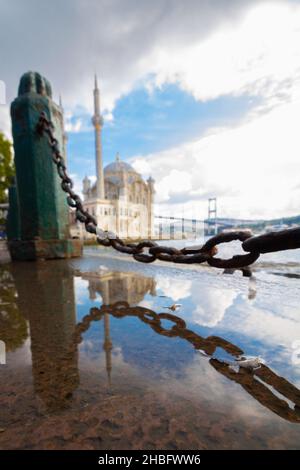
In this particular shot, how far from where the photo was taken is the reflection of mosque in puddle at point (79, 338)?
24.9 inches

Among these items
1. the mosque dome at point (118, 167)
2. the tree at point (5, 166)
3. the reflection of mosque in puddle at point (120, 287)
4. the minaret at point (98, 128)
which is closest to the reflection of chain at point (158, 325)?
the reflection of mosque in puddle at point (120, 287)

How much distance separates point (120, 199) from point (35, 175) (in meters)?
40.8

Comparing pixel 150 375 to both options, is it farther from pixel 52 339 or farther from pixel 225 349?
pixel 52 339

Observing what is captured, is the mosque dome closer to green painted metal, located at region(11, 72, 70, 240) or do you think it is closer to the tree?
the tree

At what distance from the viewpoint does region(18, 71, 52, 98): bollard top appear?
11.3 feet

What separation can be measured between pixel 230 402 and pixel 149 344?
38cm

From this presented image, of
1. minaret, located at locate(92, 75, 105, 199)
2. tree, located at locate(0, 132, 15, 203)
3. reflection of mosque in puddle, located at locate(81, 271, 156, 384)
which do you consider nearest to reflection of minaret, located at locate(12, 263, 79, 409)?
reflection of mosque in puddle, located at locate(81, 271, 156, 384)

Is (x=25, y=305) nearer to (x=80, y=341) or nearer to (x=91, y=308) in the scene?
(x=91, y=308)

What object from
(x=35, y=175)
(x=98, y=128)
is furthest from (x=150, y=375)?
(x=98, y=128)

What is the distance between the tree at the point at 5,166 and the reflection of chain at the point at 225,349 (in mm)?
15834

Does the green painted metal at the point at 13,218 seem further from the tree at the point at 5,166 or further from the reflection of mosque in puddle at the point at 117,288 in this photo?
the tree at the point at 5,166

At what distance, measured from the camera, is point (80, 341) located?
96cm

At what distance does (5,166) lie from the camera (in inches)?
590
